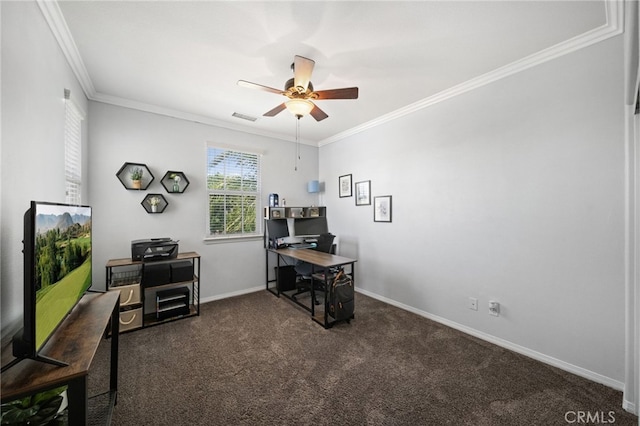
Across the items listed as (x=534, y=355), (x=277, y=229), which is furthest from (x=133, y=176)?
(x=534, y=355)

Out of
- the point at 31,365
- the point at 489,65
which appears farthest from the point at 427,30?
the point at 31,365

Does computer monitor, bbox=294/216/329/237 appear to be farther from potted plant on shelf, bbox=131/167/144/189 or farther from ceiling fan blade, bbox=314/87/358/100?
ceiling fan blade, bbox=314/87/358/100

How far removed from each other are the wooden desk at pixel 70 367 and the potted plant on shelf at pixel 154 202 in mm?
1971

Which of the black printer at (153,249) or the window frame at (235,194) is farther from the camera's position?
the window frame at (235,194)

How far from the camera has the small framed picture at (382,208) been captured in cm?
370

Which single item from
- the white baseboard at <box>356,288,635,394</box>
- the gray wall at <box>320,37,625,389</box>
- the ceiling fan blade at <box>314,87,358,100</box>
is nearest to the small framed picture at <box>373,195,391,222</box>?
the gray wall at <box>320,37,625,389</box>

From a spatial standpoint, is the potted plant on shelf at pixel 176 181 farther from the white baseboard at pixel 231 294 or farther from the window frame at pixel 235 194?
the white baseboard at pixel 231 294

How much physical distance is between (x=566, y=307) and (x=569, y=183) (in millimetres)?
1058

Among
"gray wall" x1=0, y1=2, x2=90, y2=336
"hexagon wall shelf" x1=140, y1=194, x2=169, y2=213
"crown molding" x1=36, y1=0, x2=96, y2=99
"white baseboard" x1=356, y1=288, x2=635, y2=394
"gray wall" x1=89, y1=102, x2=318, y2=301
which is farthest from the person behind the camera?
"hexagon wall shelf" x1=140, y1=194, x2=169, y2=213

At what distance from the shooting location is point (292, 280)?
424 centimetres

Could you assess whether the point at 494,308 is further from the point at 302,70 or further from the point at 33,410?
the point at 33,410

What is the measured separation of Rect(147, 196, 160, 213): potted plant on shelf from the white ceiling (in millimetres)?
1249

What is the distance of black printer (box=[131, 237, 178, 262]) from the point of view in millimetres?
2977

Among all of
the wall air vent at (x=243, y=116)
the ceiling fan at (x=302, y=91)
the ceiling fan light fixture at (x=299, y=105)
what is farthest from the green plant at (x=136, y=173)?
the ceiling fan light fixture at (x=299, y=105)
